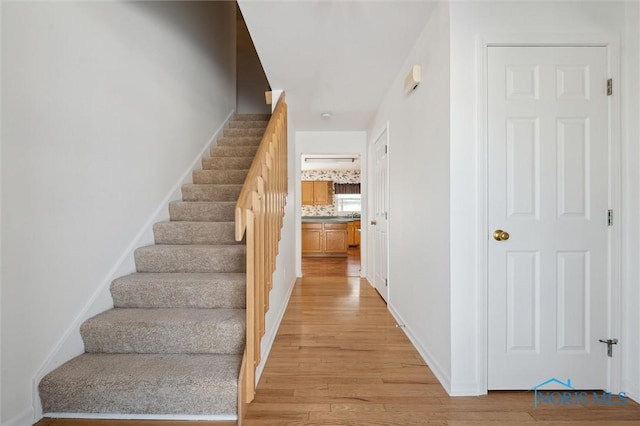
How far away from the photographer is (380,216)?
13.3 ft

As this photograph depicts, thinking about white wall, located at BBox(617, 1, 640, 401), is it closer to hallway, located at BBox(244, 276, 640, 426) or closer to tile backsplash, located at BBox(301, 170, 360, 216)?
hallway, located at BBox(244, 276, 640, 426)

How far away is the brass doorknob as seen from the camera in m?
1.79

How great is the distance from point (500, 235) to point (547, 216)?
12.2 inches

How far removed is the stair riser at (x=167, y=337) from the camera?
1.78m

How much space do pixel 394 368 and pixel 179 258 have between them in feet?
5.74

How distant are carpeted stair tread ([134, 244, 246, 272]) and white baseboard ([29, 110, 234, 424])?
117 millimetres

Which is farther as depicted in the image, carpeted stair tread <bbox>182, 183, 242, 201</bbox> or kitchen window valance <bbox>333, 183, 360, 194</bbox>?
kitchen window valance <bbox>333, 183, 360, 194</bbox>

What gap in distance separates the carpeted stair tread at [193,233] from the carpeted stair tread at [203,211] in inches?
7.5

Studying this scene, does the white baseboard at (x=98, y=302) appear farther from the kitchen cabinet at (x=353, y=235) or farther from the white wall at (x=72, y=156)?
the kitchen cabinet at (x=353, y=235)

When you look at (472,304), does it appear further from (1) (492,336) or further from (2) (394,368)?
(2) (394,368)

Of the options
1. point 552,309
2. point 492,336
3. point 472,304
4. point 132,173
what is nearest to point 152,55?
point 132,173

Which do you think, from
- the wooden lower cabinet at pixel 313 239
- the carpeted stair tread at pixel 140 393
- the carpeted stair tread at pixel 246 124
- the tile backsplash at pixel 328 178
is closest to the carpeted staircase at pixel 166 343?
the carpeted stair tread at pixel 140 393

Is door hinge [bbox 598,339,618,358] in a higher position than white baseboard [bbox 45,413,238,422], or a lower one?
higher

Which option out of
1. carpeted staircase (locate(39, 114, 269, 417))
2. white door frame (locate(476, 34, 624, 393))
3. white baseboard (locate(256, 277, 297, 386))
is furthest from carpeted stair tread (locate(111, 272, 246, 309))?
white door frame (locate(476, 34, 624, 393))
